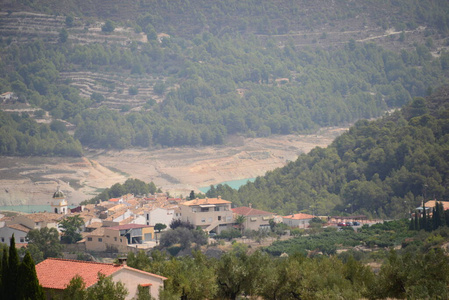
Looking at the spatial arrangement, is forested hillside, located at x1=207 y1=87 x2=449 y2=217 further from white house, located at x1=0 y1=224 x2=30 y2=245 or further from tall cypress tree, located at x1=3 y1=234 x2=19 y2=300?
tall cypress tree, located at x1=3 y1=234 x2=19 y2=300

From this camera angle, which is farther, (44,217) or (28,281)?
(44,217)

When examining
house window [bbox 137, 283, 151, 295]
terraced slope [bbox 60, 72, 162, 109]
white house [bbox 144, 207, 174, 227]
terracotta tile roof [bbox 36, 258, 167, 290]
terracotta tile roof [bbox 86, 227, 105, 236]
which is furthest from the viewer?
terraced slope [bbox 60, 72, 162, 109]

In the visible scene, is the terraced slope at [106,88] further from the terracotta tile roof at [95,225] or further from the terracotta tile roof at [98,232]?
the terracotta tile roof at [98,232]

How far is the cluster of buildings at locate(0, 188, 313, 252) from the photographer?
70.3 metres

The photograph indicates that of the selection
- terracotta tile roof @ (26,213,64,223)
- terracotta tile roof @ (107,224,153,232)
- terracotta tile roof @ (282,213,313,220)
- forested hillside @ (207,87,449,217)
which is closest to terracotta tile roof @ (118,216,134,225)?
terracotta tile roof @ (107,224,153,232)

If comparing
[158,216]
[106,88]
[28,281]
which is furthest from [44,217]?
[106,88]

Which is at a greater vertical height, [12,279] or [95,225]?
[95,225]

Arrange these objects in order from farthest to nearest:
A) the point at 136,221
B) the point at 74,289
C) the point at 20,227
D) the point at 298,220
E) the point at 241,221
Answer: the point at 298,220
the point at 136,221
the point at 241,221
the point at 20,227
the point at 74,289

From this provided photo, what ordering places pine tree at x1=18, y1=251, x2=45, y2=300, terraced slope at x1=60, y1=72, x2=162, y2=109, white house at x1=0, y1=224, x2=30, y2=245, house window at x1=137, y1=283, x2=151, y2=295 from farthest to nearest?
terraced slope at x1=60, y1=72, x2=162, y2=109 < white house at x1=0, y1=224, x2=30, y2=245 < house window at x1=137, y1=283, x2=151, y2=295 < pine tree at x1=18, y1=251, x2=45, y2=300

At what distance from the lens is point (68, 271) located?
36438 millimetres

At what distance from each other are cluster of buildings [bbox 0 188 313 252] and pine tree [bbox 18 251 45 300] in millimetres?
37294

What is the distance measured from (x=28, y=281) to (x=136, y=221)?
45231mm

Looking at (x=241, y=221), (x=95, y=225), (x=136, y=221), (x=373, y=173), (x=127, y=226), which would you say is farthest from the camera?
(x=373, y=173)

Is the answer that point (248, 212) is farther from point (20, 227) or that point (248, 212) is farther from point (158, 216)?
point (20, 227)
